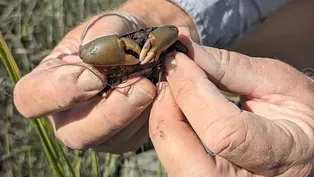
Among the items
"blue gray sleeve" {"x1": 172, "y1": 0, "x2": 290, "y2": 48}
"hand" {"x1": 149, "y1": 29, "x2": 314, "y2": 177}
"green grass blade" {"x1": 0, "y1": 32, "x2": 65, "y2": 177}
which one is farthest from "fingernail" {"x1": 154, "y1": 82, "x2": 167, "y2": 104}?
"blue gray sleeve" {"x1": 172, "y1": 0, "x2": 290, "y2": 48}

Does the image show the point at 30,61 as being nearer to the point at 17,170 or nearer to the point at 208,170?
the point at 17,170

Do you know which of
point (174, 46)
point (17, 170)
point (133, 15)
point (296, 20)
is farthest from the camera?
point (17, 170)

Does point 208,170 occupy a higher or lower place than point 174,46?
lower

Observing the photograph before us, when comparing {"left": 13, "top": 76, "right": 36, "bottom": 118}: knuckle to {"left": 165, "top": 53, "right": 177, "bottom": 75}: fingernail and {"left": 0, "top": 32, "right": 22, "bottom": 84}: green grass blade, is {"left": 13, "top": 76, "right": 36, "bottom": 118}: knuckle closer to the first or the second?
{"left": 0, "top": 32, "right": 22, "bottom": 84}: green grass blade

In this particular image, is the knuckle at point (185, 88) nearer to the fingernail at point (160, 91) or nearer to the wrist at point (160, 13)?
the fingernail at point (160, 91)

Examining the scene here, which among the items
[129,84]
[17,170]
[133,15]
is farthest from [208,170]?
[17,170]

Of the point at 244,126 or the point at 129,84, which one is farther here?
the point at 129,84
